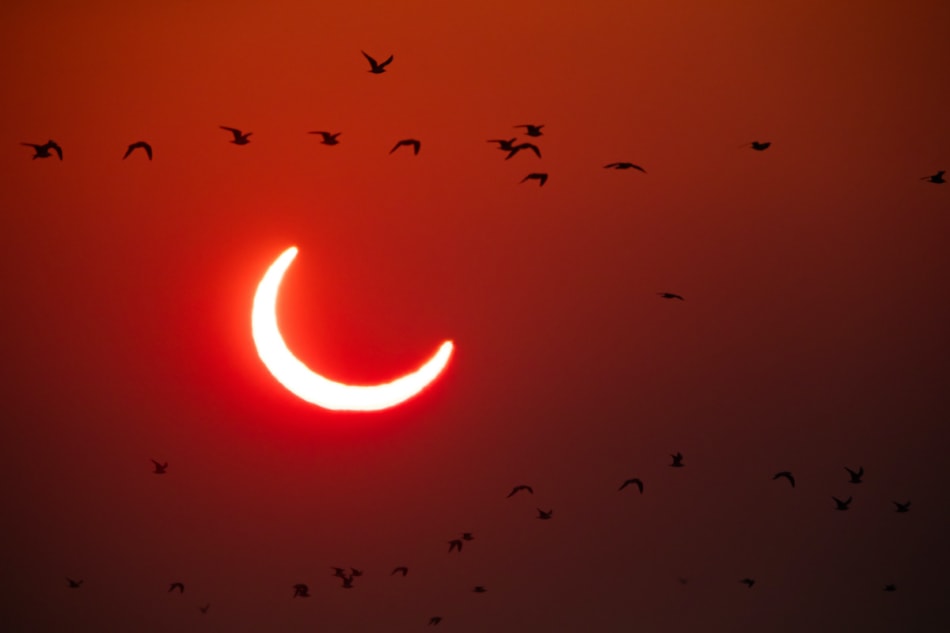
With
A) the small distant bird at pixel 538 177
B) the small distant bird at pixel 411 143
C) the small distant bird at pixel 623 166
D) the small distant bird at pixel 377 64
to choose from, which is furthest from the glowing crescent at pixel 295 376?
the small distant bird at pixel 623 166

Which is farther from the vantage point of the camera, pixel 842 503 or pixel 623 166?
pixel 842 503

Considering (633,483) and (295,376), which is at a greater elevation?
(295,376)

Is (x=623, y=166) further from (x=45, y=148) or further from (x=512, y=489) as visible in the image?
(x=45, y=148)

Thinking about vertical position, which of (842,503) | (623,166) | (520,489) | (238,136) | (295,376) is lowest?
(842,503)

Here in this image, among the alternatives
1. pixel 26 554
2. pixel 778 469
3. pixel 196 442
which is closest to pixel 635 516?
pixel 778 469

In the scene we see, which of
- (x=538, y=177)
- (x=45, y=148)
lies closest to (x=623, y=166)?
(x=538, y=177)
